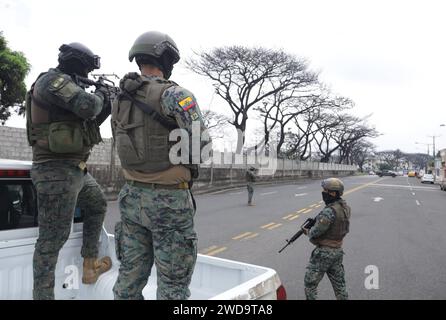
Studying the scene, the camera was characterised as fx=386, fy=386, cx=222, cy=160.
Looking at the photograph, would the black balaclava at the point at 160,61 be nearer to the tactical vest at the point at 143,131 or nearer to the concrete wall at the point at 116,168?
the tactical vest at the point at 143,131

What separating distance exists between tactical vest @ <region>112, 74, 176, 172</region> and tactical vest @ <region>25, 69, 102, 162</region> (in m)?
0.64

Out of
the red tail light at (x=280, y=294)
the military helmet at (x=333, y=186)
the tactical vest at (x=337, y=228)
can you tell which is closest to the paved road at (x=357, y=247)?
the tactical vest at (x=337, y=228)

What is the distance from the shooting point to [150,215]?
6.85ft

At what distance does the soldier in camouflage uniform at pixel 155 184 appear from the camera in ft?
6.77

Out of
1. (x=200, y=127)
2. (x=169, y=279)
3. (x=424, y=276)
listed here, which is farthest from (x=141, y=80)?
(x=424, y=276)

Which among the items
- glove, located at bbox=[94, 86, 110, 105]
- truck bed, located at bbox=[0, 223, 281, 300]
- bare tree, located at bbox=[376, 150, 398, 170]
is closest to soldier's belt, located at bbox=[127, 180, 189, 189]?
truck bed, located at bbox=[0, 223, 281, 300]

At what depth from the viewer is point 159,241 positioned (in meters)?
2.08

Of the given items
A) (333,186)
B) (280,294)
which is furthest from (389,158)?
(280,294)

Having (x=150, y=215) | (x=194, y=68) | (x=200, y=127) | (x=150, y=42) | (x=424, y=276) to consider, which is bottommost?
(x=424, y=276)

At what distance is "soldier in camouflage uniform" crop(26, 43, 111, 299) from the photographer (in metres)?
2.57
